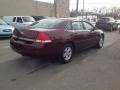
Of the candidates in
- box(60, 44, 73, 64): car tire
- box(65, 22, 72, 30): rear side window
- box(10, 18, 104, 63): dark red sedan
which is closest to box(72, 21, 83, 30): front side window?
box(10, 18, 104, 63): dark red sedan

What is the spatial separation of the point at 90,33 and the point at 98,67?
2.14 meters

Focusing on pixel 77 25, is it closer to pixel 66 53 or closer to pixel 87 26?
pixel 87 26

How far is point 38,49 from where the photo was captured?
543 cm

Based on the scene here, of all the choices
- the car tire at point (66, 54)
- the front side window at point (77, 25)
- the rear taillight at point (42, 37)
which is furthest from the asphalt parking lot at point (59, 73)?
the front side window at point (77, 25)

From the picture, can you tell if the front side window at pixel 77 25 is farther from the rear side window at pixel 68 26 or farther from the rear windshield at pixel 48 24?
the rear windshield at pixel 48 24

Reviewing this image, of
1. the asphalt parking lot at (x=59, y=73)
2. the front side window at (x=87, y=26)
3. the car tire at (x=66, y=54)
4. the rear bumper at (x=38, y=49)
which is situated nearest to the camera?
the asphalt parking lot at (x=59, y=73)

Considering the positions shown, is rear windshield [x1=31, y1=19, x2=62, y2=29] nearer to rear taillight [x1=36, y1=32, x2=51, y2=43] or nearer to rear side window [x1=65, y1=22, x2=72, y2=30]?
A: rear side window [x1=65, y1=22, x2=72, y2=30]

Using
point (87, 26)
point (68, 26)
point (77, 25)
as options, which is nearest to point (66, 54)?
point (68, 26)

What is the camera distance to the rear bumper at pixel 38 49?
5449 mm

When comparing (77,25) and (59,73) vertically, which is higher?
(77,25)

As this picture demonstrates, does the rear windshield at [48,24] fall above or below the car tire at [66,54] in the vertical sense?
above

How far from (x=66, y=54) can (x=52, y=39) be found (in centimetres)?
99

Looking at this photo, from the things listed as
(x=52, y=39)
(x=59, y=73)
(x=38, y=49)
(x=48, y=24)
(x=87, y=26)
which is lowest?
(x=59, y=73)

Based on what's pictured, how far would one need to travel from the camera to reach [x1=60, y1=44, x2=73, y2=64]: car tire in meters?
6.14
